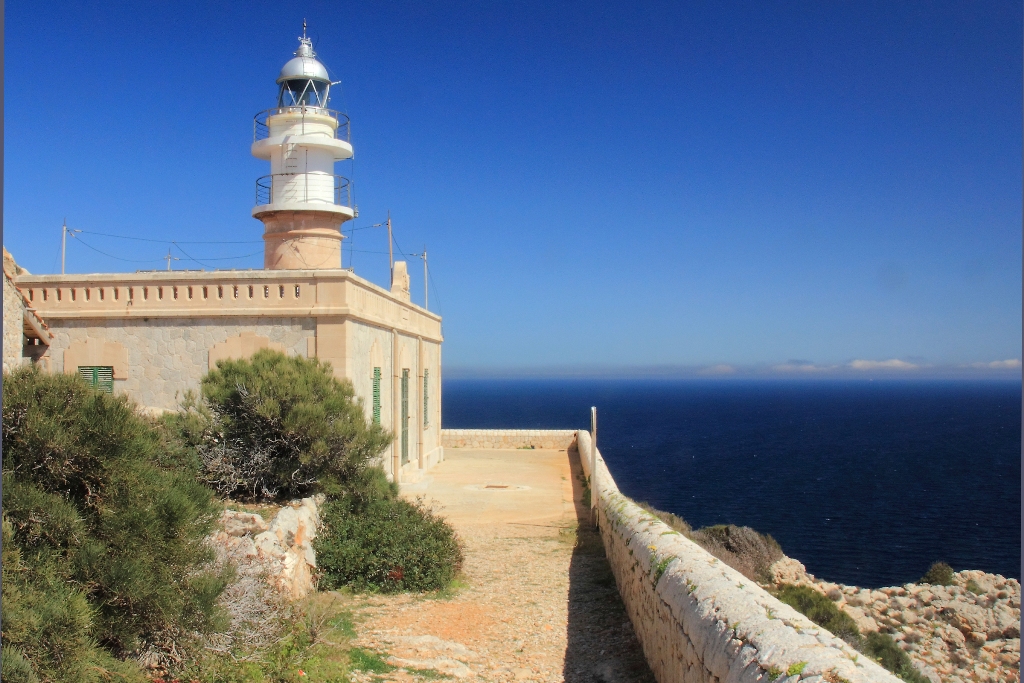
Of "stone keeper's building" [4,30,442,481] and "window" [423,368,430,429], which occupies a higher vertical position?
"stone keeper's building" [4,30,442,481]

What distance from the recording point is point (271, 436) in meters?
10.2

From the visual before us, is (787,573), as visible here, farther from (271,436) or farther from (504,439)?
(271,436)

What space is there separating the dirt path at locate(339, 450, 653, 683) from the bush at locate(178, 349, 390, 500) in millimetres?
2045

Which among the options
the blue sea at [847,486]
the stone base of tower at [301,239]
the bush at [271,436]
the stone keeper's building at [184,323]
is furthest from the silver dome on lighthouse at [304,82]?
the blue sea at [847,486]

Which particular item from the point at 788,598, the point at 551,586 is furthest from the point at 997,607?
the point at 551,586

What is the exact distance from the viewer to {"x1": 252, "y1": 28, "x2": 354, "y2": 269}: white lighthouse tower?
17.6 meters

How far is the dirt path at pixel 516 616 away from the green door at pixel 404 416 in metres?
3.93

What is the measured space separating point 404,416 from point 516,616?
1031cm

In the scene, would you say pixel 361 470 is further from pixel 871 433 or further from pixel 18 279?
pixel 871 433

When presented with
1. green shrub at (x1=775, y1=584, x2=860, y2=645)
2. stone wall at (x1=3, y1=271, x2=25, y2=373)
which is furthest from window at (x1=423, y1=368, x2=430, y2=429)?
stone wall at (x1=3, y1=271, x2=25, y2=373)

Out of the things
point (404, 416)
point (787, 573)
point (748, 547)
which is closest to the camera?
point (404, 416)

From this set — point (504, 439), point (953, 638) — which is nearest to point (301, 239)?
point (504, 439)

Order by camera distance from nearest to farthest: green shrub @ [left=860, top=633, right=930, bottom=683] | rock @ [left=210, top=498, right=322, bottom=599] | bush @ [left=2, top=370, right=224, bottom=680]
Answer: bush @ [left=2, top=370, right=224, bottom=680]
rock @ [left=210, top=498, right=322, bottom=599]
green shrub @ [left=860, top=633, right=930, bottom=683]

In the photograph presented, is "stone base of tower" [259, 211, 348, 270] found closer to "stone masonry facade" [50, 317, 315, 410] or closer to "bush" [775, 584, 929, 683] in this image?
"stone masonry facade" [50, 317, 315, 410]
